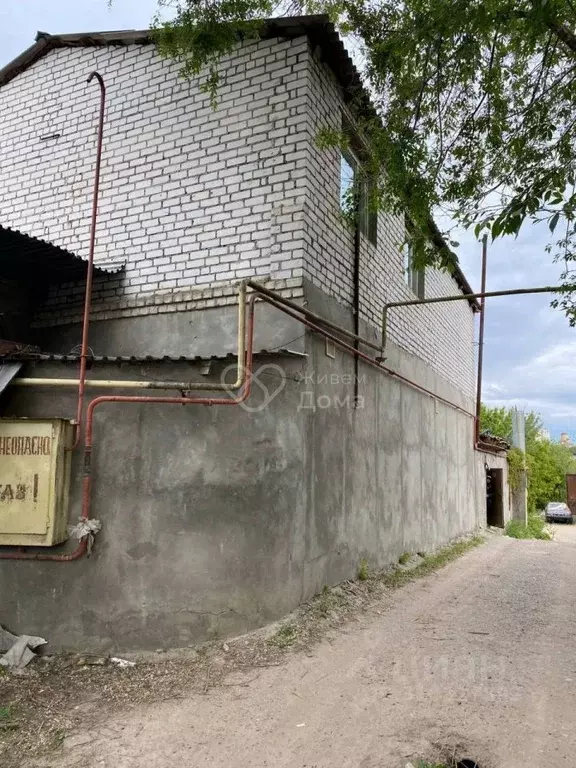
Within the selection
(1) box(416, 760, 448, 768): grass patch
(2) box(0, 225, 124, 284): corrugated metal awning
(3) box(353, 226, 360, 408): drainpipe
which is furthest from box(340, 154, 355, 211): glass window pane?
(1) box(416, 760, 448, 768): grass patch

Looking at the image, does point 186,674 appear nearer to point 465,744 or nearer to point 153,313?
point 465,744

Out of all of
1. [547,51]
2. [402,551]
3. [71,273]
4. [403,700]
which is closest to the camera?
[403,700]

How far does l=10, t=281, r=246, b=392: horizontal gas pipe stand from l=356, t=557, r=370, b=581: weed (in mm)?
3130

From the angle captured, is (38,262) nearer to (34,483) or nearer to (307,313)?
(34,483)

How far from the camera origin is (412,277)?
395 inches

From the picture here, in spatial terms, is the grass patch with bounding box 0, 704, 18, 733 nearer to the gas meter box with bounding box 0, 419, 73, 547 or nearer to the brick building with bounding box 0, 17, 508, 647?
the brick building with bounding box 0, 17, 508, 647

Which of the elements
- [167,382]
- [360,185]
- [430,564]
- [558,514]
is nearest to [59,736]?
[167,382]

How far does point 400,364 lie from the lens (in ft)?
28.4

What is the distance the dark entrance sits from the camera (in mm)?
17164

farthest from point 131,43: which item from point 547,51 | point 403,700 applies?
point 403,700

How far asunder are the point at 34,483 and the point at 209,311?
2356 mm

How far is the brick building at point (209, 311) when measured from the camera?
4.83 metres

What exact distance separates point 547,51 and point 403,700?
19.1 feet

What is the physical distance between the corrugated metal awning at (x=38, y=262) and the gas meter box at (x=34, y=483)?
6.25 ft
